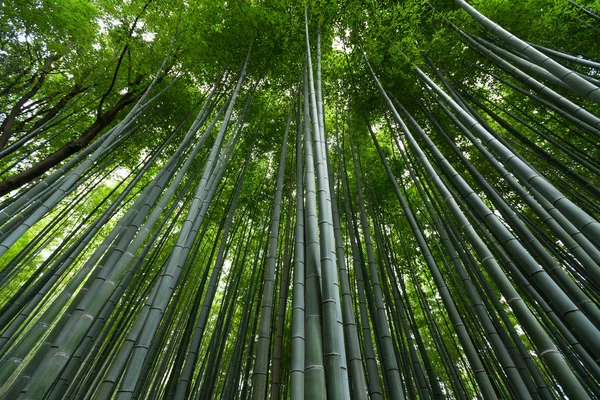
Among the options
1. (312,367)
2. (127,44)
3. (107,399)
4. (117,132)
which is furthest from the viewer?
(127,44)

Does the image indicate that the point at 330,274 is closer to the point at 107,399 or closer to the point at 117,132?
the point at 107,399

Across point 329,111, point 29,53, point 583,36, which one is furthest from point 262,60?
point 583,36

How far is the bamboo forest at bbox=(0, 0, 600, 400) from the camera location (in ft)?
4.22

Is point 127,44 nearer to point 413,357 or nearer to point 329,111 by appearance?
point 329,111

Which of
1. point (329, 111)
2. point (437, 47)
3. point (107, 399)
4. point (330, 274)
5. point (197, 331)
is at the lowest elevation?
point (107, 399)

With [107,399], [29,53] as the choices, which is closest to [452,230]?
[107,399]

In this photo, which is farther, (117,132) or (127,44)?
(127,44)

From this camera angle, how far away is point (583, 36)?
3.27 metres

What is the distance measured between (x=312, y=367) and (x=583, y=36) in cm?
464

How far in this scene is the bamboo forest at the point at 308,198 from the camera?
4.22ft

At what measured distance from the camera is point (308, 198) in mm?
1345

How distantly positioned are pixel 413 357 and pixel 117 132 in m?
2.95

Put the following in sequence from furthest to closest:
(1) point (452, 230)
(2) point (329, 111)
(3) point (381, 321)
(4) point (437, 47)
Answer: (2) point (329, 111) → (4) point (437, 47) → (1) point (452, 230) → (3) point (381, 321)

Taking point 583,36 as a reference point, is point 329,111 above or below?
above
